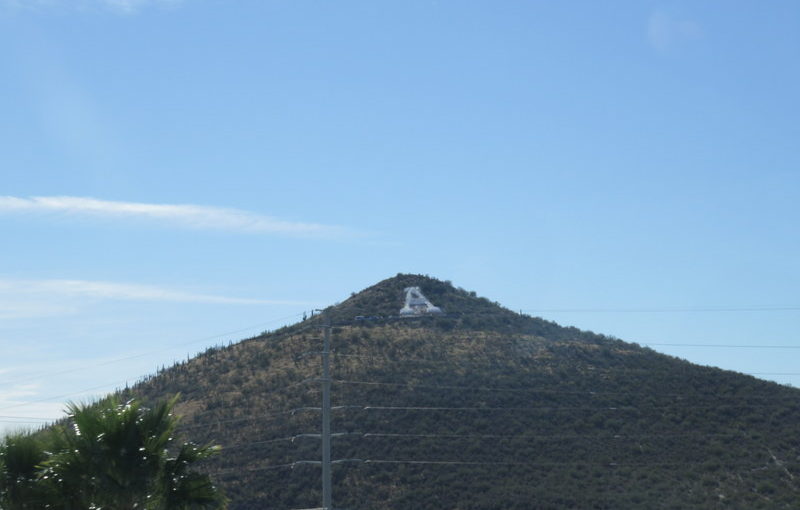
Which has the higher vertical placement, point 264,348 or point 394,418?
point 264,348

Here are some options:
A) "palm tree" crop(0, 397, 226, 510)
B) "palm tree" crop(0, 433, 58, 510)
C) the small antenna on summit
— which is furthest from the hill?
"palm tree" crop(0, 397, 226, 510)

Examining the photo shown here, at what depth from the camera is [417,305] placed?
10188cm

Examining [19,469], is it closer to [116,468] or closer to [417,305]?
[116,468]

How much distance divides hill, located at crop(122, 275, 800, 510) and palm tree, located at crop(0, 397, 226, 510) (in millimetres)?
28283

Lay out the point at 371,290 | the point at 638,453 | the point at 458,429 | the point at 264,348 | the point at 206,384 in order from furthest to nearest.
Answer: the point at 371,290 → the point at 264,348 → the point at 206,384 → the point at 458,429 → the point at 638,453

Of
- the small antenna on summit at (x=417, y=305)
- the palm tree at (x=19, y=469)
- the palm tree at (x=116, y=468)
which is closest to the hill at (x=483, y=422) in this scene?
the small antenna on summit at (x=417, y=305)

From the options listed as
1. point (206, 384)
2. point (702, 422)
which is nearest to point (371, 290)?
point (206, 384)

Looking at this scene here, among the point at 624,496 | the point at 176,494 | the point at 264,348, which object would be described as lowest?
the point at 624,496

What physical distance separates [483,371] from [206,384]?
74.8 feet

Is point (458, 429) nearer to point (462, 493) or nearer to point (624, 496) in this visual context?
point (462, 493)

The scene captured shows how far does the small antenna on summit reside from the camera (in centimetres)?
9806

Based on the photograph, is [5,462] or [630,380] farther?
[630,380]

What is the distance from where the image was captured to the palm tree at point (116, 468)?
883 inches

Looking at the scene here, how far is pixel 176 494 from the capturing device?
23.1 m
